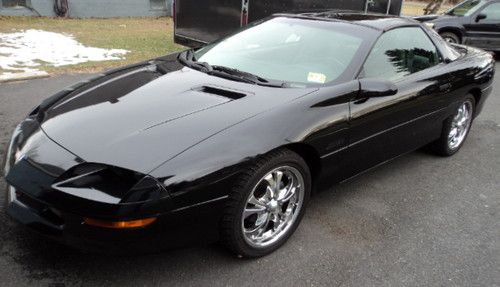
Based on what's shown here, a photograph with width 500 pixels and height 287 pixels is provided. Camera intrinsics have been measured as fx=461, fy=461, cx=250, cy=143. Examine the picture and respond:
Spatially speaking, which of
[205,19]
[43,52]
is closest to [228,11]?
[205,19]

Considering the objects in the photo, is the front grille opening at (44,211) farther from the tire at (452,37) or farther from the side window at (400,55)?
the tire at (452,37)

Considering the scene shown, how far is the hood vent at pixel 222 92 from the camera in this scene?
9.50 ft

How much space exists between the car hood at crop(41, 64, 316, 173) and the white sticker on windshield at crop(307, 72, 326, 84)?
20 cm

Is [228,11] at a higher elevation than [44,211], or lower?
higher

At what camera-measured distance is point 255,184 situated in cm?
258

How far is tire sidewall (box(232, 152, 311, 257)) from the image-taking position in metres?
2.53

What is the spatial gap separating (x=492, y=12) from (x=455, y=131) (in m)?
7.10

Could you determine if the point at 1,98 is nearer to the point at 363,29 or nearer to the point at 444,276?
the point at 363,29

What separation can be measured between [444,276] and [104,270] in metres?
1.99

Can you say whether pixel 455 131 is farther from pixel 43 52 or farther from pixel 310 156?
pixel 43 52

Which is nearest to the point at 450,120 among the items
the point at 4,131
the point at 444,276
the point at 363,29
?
the point at 363,29

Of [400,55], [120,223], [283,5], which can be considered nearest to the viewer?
[120,223]

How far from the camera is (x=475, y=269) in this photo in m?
2.85

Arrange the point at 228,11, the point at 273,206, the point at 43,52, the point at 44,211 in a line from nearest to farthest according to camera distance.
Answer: the point at 44,211 < the point at 273,206 < the point at 228,11 < the point at 43,52
